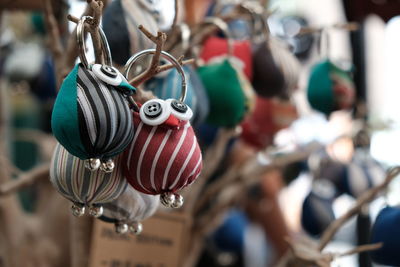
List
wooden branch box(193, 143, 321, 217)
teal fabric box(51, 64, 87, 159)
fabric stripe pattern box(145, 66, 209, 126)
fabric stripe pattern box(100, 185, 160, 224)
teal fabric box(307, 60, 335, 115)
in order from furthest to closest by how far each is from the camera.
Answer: wooden branch box(193, 143, 321, 217)
teal fabric box(307, 60, 335, 115)
fabric stripe pattern box(145, 66, 209, 126)
fabric stripe pattern box(100, 185, 160, 224)
teal fabric box(51, 64, 87, 159)

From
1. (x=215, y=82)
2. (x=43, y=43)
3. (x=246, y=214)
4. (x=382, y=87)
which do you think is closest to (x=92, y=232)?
(x=215, y=82)

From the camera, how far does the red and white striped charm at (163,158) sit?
465mm

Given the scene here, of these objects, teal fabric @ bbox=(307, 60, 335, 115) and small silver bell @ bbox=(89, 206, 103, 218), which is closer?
small silver bell @ bbox=(89, 206, 103, 218)

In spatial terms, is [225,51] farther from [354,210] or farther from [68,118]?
[68,118]

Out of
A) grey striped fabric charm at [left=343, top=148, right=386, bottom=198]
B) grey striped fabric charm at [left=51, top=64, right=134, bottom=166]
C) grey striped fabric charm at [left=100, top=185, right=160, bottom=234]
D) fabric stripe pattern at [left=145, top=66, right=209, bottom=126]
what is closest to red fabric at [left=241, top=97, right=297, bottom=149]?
grey striped fabric charm at [left=343, top=148, right=386, bottom=198]

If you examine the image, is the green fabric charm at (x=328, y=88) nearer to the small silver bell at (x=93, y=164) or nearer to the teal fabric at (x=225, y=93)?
the teal fabric at (x=225, y=93)

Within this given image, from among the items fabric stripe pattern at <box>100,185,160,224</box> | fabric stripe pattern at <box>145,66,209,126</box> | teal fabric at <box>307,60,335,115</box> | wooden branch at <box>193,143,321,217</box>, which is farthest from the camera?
wooden branch at <box>193,143,321,217</box>

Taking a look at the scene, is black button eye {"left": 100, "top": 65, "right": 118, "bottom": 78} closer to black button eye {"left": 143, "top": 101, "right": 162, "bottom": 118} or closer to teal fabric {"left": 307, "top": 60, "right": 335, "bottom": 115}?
black button eye {"left": 143, "top": 101, "right": 162, "bottom": 118}

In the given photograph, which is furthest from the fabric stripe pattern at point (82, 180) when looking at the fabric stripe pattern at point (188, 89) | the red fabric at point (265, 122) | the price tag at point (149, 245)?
the red fabric at point (265, 122)

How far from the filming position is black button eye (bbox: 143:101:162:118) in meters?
0.46

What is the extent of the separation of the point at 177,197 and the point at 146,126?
7 centimetres

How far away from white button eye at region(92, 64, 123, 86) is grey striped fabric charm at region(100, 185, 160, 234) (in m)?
0.12

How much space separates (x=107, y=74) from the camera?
447 mm

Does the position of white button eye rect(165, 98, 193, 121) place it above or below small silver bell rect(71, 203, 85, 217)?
above
